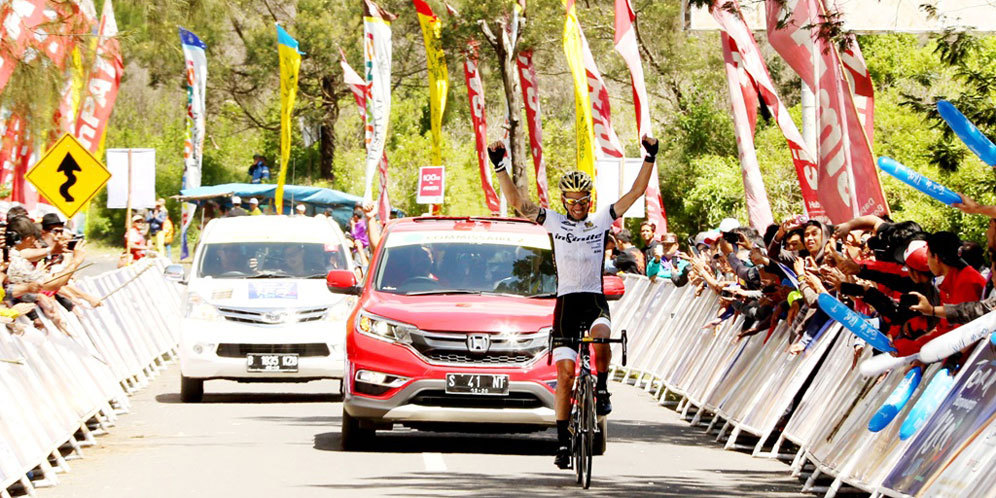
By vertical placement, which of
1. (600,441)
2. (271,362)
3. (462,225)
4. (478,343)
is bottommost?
(271,362)

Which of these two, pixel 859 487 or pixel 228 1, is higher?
pixel 228 1

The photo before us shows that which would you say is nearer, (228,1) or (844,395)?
(844,395)

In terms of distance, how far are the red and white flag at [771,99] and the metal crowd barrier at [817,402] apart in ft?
5.99

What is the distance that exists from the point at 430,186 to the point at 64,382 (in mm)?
27952

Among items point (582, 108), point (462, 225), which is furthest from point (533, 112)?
point (462, 225)

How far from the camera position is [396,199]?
67.5 meters

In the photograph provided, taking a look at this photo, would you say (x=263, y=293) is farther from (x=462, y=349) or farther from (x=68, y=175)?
(x=68, y=175)

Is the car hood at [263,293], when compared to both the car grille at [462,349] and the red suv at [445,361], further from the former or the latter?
the car grille at [462,349]

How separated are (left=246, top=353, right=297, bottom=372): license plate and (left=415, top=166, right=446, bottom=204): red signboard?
A: 23.4 m

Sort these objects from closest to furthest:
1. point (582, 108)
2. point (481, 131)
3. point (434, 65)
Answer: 1. point (582, 108)
2. point (434, 65)
3. point (481, 131)

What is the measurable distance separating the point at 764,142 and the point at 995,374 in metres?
31.3

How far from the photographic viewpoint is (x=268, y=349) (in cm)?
1773

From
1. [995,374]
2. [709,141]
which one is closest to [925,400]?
[995,374]

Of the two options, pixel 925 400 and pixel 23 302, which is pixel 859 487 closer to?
pixel 925 400
